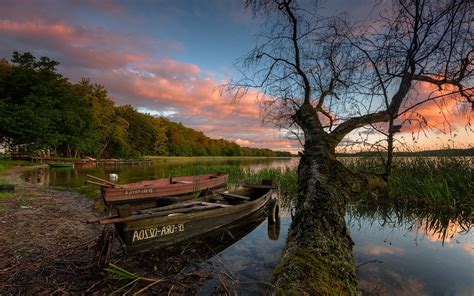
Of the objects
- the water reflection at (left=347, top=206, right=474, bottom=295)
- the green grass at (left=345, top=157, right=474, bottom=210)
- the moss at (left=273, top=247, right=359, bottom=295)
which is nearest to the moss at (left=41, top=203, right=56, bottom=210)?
the moss at (left=273, top=247, right=359, bottom=295)

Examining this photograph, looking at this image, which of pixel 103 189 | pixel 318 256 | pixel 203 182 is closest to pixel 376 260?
pixel 318 256

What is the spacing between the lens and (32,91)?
3612 cm

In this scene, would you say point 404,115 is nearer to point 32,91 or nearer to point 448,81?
point 448,81

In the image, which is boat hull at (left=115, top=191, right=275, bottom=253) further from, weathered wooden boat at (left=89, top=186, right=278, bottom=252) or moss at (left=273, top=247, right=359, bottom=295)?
moss at (left=273, top=247, right=359, bottom=295)

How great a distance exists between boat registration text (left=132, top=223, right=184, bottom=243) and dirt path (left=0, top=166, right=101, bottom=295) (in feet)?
2.75

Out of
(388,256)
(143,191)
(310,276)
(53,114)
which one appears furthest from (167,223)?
(53,114)

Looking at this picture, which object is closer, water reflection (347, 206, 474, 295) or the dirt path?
the dirt path

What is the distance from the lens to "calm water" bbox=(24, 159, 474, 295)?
453cm

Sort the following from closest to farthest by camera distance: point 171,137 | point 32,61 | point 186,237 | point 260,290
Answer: point 260,290
point 186,237
point 32,61
point 171,137

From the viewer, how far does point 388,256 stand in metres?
5.89

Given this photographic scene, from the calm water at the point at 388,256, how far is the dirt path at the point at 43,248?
2.08 metres

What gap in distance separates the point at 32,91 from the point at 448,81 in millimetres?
44176

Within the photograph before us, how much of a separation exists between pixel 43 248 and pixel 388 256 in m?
6.82

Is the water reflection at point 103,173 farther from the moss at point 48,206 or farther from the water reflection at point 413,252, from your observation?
the water reflection at point 413,252
